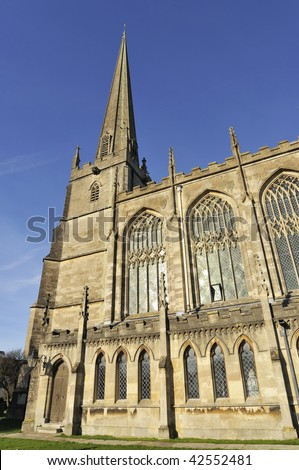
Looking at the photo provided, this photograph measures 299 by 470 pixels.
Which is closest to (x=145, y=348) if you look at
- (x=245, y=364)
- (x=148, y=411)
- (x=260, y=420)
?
(x=148, y=411)

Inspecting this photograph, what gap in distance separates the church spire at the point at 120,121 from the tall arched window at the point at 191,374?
1913 centimetres

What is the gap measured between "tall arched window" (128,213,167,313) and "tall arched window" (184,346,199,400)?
5639 millimetres

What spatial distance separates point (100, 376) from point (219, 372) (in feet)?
19.4

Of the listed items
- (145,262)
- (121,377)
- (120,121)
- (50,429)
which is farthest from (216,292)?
(120,121)

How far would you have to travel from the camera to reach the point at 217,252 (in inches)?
745

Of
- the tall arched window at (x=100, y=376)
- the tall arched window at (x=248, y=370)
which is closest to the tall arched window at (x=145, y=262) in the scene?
the tall arched window at (x=100, y=376)

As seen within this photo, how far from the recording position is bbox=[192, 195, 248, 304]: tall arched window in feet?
57.9

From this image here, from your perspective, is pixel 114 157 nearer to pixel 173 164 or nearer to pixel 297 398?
pixel 173 164

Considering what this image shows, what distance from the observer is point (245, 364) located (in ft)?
41.0

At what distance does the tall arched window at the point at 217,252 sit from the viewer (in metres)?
17.6

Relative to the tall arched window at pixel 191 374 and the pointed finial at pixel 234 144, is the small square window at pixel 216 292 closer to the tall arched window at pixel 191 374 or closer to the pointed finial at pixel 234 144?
the tall arched window at pixel 191 374

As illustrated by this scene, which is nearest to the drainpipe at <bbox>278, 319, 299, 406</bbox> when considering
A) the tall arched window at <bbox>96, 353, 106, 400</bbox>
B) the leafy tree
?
the tall arched window at <bbox>96, 353, 106, 400</bbox>

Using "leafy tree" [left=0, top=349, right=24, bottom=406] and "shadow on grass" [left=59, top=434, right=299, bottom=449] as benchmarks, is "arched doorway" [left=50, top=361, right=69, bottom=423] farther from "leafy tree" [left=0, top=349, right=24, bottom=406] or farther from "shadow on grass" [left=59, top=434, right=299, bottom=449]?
"leafy tree" [left=0, top=349, right=24, bottom=406]

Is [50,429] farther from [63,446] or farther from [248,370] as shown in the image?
[248,370]
